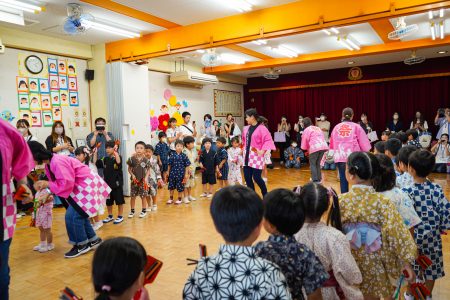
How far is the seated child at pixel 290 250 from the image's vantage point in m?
1.27

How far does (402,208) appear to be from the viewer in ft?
6.46

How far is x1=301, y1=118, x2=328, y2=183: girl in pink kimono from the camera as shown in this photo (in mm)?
6090

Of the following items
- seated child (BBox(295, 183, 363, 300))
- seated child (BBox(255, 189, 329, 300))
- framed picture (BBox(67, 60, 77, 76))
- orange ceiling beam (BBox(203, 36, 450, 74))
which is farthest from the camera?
orange ceiling beam (BBox(203, 36, 450, 74))

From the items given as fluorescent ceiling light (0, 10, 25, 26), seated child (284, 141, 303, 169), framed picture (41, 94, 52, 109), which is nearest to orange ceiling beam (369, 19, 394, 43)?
seated child (284, 141, 303, 169)

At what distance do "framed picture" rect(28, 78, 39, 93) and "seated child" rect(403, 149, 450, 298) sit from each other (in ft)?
19.2

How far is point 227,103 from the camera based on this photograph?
1138cm

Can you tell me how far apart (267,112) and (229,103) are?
5.25ft

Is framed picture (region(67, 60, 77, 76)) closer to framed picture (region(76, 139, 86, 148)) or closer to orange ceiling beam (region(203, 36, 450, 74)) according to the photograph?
framed picture (region(76, 139, 86, 148))

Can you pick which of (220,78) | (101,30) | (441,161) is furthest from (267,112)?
(101,30)

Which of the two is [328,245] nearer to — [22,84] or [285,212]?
[285,212]

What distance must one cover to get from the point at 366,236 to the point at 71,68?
20.6 ft

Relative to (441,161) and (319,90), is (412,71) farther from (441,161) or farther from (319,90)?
(441,161)

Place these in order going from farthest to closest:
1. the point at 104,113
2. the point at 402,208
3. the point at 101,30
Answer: the point at 104,113 → the point at 101,30 → the point at 402,208

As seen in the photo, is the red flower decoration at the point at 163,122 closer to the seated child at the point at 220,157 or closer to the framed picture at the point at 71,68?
the framed picture at the point at 71,68
